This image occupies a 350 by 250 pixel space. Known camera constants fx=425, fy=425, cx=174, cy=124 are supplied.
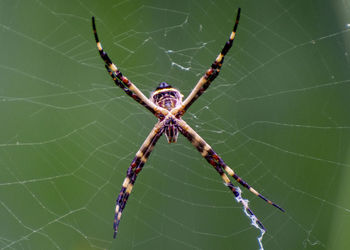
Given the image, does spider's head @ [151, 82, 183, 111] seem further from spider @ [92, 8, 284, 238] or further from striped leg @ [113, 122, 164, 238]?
striped leg @ [113, 122, 164, 238]

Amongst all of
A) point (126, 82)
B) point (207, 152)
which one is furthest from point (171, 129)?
point (126, 82)

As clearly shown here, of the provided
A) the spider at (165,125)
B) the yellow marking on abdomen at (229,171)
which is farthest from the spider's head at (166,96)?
the yellow marking on abdomen at (229,171)

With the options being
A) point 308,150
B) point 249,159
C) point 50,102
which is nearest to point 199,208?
point 249,159

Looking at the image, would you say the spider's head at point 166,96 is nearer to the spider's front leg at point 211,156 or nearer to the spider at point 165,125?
the spider at point 165,125

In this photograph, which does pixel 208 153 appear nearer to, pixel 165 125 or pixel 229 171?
pixel 229 171

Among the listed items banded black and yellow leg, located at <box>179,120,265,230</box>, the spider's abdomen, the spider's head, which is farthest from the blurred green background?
the spider's head

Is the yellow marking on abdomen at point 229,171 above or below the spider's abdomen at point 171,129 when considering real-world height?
below
